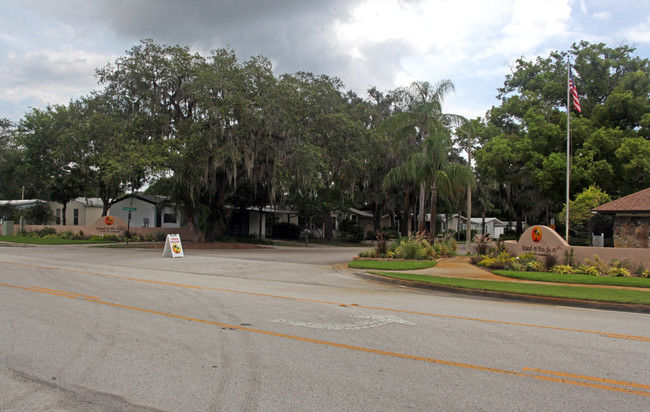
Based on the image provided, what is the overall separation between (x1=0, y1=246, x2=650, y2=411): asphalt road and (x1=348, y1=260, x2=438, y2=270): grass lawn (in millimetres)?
7041

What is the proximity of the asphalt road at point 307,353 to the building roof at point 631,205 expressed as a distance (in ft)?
48.8

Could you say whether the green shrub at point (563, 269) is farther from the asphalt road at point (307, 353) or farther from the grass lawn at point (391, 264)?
the asphalt road at point (307, 353)

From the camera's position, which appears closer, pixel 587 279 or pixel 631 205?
pixel 587 279

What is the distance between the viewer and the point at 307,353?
6.05 meters

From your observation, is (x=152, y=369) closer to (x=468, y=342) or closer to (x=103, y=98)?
(x=468, y=342)

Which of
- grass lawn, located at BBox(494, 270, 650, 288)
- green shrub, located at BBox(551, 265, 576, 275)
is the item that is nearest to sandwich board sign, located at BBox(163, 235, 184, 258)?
grass lawn, located at BBox(494, 270, 650, 288)

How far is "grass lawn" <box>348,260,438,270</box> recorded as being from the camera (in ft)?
60.5

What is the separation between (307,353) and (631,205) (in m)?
22.7

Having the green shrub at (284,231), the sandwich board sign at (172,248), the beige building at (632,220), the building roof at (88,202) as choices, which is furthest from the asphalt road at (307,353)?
the building roof at (88,202)

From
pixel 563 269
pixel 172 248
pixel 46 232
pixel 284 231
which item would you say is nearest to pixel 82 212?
pixel 46 232

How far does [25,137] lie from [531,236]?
3930cm

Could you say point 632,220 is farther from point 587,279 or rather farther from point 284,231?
point 284,231

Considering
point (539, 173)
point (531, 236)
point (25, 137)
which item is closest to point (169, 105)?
point (25, 137)

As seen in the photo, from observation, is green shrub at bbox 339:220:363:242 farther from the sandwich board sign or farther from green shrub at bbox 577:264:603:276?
green shrub at bbox 577:264:603:276
